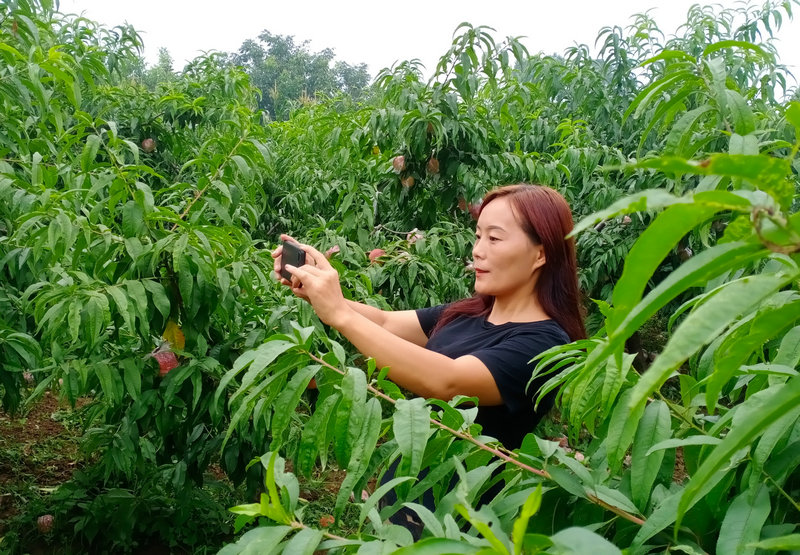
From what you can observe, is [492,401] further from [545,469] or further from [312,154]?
[312,154]

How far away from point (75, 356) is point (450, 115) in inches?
76.8

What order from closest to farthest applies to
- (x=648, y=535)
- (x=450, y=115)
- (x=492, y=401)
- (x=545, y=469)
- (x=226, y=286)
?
(x=648, y=535) → (x=545, y=469) → (x=492, y=401) → (x=226, y=286) → (x=450, y=115)

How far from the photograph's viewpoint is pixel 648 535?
595mm

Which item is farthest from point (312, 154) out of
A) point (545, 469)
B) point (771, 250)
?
point (771, 250)

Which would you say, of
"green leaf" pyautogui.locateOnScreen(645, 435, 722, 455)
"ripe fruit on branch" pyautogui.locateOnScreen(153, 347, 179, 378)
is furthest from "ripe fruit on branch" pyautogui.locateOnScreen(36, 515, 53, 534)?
"green leaf" pyautogui.locateOnScreen(645, 435, 722, 455)

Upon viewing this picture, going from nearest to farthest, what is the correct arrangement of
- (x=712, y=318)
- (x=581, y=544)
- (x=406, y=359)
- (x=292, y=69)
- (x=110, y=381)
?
(x=712, y=318)
(x=581, y=544)
(x=406, y=359)
(x=110, y=381)
(x=292, y=69)

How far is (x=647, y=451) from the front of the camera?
69 cm

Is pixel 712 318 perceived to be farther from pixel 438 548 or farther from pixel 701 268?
pixel 438 548

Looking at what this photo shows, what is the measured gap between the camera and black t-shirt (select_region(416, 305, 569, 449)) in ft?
4.85

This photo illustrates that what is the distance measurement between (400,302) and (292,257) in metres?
1.38

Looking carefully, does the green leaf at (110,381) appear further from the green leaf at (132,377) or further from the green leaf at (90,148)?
the green leaf at (90,148)

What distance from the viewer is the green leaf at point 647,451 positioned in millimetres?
674

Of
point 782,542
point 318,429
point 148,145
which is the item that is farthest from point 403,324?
point 148,145

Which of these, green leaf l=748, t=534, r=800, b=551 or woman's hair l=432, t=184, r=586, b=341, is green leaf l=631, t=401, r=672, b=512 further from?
woman's hair l=432, t=184, r=586, b=341
